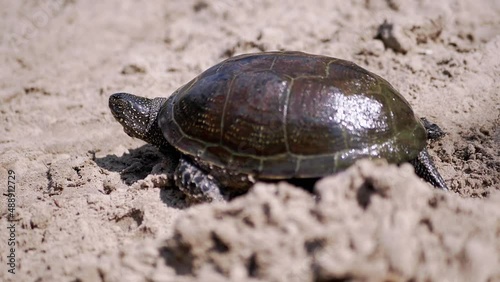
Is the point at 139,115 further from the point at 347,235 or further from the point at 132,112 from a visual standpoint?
the point at 347,235

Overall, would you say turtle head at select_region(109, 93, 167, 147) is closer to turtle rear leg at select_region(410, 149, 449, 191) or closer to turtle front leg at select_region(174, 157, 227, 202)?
turtle front leg at select_region(174, 157, 227, 202)

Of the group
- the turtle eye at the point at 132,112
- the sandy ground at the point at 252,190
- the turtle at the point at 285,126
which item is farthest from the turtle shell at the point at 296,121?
the turtle eye at the point at 132,112

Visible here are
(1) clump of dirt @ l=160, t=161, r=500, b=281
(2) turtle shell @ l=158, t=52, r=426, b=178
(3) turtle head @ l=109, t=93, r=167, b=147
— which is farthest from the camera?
(3) turtle head @ l=109, t=93, r=167, b=147

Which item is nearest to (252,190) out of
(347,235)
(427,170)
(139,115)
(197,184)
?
(347,235)

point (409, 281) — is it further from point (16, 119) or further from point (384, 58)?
point (16, 119)

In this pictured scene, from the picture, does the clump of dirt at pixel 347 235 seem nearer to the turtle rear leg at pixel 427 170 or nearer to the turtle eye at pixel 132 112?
the turtle rear leg at pixel 427 170

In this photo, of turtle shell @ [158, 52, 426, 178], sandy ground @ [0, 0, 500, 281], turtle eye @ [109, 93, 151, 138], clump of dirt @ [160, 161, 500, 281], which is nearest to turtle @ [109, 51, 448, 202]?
turtle shell @ [158, 52, 426, 178]
